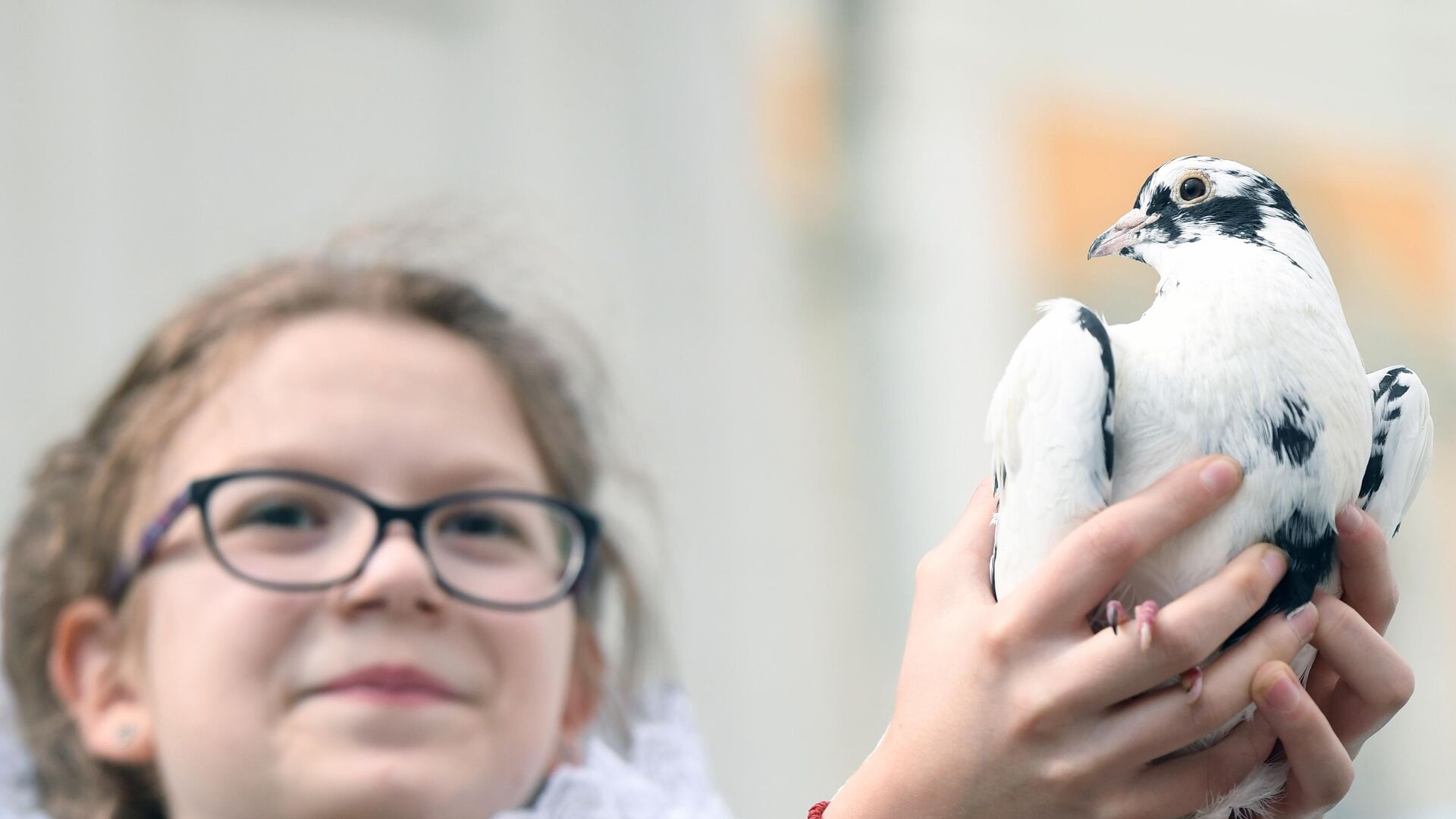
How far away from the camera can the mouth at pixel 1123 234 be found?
401mm

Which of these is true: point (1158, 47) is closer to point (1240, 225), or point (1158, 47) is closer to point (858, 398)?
point (858, 398)

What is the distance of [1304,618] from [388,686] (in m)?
0.46

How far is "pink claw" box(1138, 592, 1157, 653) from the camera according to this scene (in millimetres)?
364

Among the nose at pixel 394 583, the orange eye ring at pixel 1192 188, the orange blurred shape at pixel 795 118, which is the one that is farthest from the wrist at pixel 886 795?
the orange blurred shape at pixel 795 118

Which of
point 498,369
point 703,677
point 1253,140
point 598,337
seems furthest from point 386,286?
point 1253,140

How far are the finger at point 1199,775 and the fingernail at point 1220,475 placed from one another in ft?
0.26

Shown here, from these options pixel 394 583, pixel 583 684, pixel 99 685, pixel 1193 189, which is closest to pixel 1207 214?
pixel 1193 189

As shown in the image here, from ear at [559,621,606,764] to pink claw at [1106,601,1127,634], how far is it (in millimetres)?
511

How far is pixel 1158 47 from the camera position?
4.92ft

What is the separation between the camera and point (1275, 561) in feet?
1.19

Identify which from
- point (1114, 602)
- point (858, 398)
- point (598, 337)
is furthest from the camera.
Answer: point (858, 398)

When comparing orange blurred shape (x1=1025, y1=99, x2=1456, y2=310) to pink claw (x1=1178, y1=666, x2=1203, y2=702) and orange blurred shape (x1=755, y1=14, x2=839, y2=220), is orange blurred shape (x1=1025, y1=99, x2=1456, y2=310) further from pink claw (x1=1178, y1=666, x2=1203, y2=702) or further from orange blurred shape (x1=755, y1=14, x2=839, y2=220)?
pink claw (x1=1178, y1=666, x2=1203, y2=702)

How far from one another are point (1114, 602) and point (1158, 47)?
1.28 metres

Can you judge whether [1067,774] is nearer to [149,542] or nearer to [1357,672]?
[1357,672]
